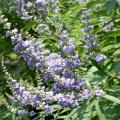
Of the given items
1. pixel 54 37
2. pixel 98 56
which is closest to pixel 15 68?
pixel 54 37

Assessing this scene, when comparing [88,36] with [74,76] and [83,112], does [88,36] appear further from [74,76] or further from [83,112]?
[83,112]

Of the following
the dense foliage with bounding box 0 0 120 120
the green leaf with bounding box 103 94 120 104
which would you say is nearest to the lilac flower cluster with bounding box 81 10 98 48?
the dense foliage with bounding box 0 0 120 120

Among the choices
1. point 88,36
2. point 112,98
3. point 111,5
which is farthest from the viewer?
point 88,36

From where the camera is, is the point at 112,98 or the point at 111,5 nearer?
the point at 112,98

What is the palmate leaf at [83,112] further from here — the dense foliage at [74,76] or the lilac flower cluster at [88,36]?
the lilac flower cluster at [88,36]

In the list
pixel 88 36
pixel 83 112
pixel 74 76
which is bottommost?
pixel 83 112

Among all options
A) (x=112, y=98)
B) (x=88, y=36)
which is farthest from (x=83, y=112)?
(x=88, y=36)

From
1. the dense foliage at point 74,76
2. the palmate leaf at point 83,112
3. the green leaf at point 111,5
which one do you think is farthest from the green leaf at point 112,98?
the green leaf at point 111,5

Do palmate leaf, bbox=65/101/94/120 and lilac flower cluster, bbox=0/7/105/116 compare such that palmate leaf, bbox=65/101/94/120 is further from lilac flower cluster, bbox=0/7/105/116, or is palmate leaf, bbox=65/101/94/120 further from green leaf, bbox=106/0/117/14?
green leaf, bbox=106/0/117/14

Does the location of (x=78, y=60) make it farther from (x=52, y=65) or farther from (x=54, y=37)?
(x=54, y=37)

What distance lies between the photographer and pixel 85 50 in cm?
390

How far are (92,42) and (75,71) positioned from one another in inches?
14.4

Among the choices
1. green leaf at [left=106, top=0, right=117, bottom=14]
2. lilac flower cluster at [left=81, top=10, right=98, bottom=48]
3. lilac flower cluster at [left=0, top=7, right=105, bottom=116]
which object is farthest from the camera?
lilac flower cluster at [left=81, top=10, right=98, bottom=48]

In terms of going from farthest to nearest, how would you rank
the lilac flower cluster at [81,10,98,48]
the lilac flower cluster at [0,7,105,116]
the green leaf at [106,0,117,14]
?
1. the lilac flower cluster at [81,10,98,48]
2. the green leaf at [106,0,117,14]
3. the lilac flower cluster at [0,7,105,116]
